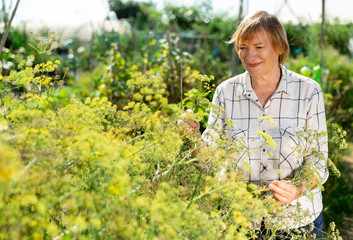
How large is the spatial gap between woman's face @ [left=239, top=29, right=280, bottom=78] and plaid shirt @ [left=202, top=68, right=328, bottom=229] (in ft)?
0.35

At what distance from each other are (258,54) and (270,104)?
24 cm

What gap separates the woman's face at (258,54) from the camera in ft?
5.36

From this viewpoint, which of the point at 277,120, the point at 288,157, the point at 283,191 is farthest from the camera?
the point at 277,120

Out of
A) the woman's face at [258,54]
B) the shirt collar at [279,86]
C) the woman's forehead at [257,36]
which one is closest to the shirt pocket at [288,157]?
the shirt collar at [279,86]

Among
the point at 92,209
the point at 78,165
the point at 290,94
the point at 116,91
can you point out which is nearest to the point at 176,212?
the point at 92,209

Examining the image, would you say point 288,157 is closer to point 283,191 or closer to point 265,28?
point 283,191

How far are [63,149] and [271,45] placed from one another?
115cm

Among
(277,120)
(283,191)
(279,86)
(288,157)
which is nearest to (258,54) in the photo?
(279,86)

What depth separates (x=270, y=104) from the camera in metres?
1.72

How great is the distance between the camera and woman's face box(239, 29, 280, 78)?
163 centimetres

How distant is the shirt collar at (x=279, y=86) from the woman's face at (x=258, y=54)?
0.26ft

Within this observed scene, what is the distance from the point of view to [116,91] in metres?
3.22

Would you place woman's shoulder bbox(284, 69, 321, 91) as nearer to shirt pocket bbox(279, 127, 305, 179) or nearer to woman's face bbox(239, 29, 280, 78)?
woman's face bbox(239, 29, 280, 78)

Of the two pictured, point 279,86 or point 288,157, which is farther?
point 279,86
